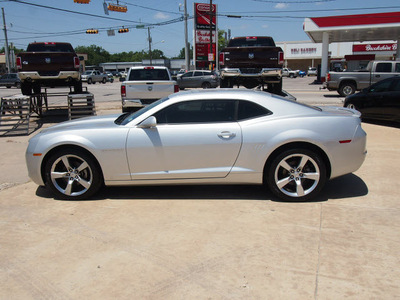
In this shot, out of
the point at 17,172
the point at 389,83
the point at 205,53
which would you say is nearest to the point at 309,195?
the point at 17,172

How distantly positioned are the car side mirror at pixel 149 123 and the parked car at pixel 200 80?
23.7 meters

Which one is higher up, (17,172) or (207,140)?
(207,140)

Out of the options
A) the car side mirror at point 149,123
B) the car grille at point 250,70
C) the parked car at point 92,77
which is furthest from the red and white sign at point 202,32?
the car side mirror at point 149,123

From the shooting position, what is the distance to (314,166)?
15.1 feet

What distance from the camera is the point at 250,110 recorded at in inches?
187

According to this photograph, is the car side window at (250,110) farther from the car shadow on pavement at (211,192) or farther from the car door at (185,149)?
the car shadow on pavement at (211,192)

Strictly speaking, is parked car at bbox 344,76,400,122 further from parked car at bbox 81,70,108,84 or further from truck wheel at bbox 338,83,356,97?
parked car at bbox 81,70,108,84

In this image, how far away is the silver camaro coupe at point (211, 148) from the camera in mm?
4582

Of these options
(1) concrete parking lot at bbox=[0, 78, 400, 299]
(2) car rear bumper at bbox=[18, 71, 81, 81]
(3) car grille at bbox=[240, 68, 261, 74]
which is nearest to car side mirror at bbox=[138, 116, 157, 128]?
(1) concrete parking lot at bbox=[0, 78, 400, 299]

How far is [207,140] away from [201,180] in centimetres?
53

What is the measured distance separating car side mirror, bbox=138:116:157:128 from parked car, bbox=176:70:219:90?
23.7m

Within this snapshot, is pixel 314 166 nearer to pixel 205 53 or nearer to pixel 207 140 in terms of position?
pixel 207 140

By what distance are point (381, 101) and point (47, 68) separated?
10667 millimetres

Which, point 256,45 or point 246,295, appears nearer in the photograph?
point 246,295
